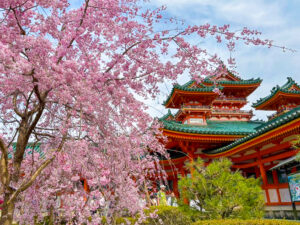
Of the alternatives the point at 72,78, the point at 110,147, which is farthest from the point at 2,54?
the point at 110,147

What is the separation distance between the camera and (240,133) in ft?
36.7

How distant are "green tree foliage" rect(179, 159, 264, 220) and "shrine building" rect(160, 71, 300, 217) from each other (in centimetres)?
85

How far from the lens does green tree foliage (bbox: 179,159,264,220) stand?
546 centimetres

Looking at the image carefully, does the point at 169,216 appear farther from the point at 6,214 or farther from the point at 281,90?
the point at 281,90

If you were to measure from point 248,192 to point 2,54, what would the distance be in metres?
5.50

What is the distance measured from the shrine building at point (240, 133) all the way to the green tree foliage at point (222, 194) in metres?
0.85

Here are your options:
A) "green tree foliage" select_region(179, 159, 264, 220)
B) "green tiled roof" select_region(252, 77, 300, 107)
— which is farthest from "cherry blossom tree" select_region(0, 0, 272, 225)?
"green tiled roof" select_region(252, 77, 300, 107)

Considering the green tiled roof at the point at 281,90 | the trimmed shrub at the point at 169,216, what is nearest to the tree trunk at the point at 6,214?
the trimmed shrub at the point at 169,216

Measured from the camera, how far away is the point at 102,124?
326cm

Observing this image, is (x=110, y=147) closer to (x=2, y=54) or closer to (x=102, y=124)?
(x=102, y=124)

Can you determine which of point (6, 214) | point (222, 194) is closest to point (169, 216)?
point (222, 194)

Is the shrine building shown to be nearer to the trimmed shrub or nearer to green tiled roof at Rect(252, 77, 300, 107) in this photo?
green tiled roof at Rect(252, 77, 300, 107)

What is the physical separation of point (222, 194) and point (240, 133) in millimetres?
6221

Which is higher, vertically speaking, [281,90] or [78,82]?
[281,90]
